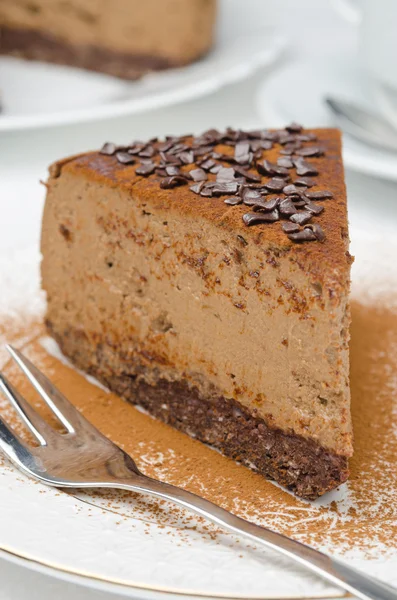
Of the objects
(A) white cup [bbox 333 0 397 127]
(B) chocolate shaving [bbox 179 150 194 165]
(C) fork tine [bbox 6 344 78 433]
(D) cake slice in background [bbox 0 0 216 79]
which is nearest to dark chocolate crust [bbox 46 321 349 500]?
(C) fork tine [bbox 6 344 78 433]

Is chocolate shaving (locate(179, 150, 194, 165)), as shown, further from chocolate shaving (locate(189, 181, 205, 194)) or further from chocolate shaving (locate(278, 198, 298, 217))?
chocolate shaving (locate(278, 198, 298, 217))

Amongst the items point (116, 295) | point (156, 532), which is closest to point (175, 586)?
point (156, 532)

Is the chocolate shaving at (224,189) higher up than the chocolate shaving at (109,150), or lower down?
lower down

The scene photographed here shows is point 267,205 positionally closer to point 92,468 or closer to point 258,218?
point 258,218

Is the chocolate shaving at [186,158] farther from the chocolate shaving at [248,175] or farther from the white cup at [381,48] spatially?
the white cup at [381,48]

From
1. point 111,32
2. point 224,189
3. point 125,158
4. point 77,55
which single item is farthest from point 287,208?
point 77,55

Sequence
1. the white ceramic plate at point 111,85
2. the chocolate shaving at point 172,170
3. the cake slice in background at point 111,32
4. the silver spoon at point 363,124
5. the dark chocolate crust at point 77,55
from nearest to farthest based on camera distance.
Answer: the chocolate shaving at point 172,170 → the silver spoon at point 363,124 → the white ceramic plate at point 111,85 → the cake slice in background at point 111,32 → the dark chocolate crust at point 77,55

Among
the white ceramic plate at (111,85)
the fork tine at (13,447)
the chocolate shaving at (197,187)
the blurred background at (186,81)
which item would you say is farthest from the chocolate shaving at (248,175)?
the white ceramic plate at (111,85)
